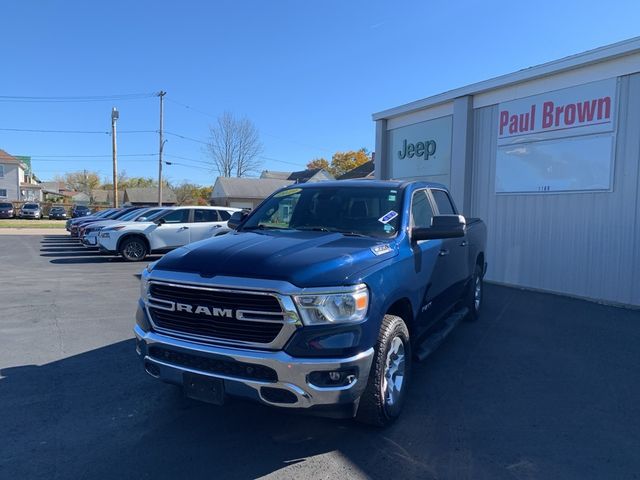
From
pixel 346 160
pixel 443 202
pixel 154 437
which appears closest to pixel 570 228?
pixel 443 202

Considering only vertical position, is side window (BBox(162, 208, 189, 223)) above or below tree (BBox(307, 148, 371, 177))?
below

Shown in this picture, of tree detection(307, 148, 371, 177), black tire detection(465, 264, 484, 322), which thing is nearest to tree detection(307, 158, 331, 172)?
tree detection(307, 148, 371, 177)

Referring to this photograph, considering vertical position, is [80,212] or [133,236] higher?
[80,212]

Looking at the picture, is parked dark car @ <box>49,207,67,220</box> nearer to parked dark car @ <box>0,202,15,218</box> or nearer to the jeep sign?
parked dark car @ <box>0,202,15,218</box>

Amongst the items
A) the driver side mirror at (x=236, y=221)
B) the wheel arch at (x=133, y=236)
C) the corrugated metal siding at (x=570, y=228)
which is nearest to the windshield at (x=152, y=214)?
the wheel arch at (x=133, y=236)

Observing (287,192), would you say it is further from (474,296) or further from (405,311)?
(474,296)

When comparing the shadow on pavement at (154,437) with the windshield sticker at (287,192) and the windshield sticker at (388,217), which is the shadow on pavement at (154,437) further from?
the windshield sticker at (287,192)

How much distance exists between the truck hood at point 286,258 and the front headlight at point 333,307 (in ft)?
0.27

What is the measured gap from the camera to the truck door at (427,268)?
13.3 ft

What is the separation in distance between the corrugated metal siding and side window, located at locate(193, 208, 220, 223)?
27.1 feet

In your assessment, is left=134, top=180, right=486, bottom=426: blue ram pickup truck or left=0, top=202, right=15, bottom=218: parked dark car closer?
left=134, top=180, right=486, bottom=426: blue ram pickup truck

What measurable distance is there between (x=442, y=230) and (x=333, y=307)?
1457 millimetres

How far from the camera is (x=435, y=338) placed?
4.54 m

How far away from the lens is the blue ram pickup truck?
9.38 feet
